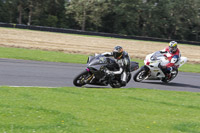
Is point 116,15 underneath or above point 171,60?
above

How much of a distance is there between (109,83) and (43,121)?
5058 mm

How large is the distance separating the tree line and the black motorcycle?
39151 mm

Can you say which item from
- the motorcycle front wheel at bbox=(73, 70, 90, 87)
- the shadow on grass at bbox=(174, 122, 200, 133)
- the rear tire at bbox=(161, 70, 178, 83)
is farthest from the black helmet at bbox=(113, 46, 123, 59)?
the shadow on grass at bbox=(174, 122, 200, 133)

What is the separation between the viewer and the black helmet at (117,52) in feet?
37.0

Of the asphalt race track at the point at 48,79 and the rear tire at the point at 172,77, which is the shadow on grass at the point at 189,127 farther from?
the rear tire at the point at 172,77

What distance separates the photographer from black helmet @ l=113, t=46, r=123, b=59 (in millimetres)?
11271

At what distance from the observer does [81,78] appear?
35.7 ft

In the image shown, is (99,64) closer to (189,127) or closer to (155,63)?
(155,63)

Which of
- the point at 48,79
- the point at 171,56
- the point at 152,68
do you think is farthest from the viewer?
the point at 171,56


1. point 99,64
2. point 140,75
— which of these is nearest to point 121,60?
point 99,64

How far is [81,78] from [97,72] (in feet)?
1.85

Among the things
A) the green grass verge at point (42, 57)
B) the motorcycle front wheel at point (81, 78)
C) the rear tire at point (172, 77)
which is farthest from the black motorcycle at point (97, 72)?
the green grass verge at point (42, 57)

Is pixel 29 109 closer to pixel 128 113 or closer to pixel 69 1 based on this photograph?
pixel 128 113

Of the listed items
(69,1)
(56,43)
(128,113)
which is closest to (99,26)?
(69,1)
